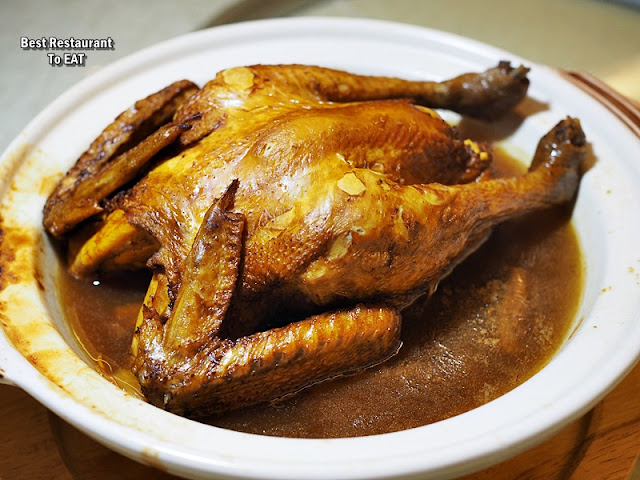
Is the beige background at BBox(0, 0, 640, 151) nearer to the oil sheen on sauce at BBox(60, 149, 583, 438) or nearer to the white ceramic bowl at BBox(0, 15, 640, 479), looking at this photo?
the white ceramic bowl at BBox(0, 15, 640, 479)

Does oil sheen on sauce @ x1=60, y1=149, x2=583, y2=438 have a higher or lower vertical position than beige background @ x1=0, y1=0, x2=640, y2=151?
lower

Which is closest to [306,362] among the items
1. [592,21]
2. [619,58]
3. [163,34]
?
[163,34]

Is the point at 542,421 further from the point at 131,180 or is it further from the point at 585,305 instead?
the point at 131,180

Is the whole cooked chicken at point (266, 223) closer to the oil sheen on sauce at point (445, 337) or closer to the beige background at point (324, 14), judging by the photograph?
the oil sheen on sauce at point (445, 337)

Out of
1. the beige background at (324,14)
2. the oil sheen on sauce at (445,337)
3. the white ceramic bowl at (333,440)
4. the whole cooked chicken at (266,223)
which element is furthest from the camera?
the beige background at (324,14)

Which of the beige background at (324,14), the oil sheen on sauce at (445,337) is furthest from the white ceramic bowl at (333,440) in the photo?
the beige background at (324,14)

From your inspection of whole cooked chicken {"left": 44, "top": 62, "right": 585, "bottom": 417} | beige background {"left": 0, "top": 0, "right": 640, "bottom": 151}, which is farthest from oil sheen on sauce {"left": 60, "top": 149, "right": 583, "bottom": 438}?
beige background {"left": 0, "top": 0, "right": 640, "bottom": 151}
